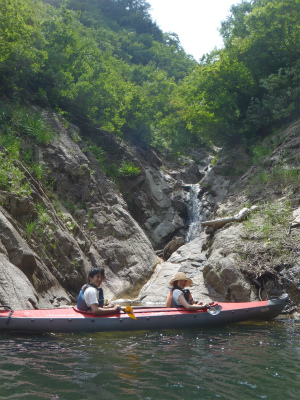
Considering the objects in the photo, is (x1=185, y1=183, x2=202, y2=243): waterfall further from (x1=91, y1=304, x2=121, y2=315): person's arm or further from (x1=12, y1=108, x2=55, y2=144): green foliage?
(x1=91, y1=304, x2=121, y2=315): person's arm

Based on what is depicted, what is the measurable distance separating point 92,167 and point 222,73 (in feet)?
28.9

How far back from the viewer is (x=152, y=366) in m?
4.56

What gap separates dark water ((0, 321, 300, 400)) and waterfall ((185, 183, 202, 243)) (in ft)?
32.1

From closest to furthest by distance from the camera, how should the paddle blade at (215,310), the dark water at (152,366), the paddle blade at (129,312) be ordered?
the dark water at (152,366) < the paddle blade at (129,312) < the paddle blade at (215,310)

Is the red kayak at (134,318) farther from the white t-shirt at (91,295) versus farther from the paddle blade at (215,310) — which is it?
the white t-shirt at (91,295)

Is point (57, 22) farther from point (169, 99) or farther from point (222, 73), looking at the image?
point (169, 99)

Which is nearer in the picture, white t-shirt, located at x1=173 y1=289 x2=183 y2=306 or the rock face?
white t-shirt, located at x1=173 y1=289 x2=183 y2=306

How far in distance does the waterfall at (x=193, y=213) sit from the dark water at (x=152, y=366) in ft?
32.1

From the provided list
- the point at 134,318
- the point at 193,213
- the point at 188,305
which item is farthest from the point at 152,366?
the point at 193,213

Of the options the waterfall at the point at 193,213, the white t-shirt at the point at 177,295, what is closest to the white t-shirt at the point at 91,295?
the white t-shirt at the point at 177,295

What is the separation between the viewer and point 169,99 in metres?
28.2

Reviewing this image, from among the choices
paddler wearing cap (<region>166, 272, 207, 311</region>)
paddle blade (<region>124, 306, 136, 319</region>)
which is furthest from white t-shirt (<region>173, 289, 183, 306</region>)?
paddle blade (<region>124, 306, 136, 319</region>)

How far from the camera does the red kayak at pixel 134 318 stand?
20.2 feet

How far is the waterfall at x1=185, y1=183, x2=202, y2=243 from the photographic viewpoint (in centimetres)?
1642
